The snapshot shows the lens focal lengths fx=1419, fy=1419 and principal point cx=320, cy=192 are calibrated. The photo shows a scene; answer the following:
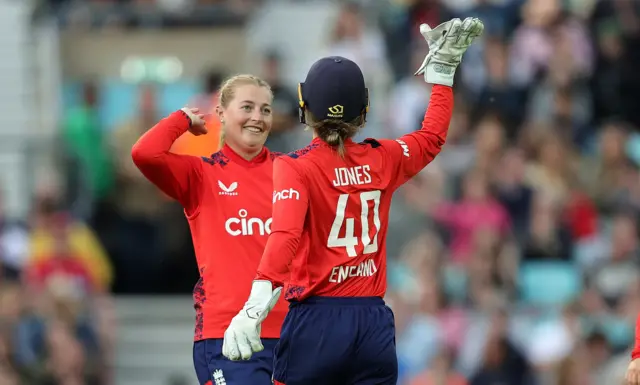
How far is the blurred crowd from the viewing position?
40.0 feet

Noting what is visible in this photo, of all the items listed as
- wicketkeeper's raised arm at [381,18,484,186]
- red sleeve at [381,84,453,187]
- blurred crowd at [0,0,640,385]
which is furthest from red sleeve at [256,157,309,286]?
blurred crowd at [0,0,640,385]

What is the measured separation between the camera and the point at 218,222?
6750 millimetres

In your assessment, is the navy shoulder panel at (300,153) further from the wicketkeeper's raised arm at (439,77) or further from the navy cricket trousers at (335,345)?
the navy cricket trousers at (335,345)

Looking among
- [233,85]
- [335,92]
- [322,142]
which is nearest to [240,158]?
[233,85]

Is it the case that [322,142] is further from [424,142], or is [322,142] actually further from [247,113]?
[247,113]

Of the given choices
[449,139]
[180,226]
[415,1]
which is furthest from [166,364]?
[415,1]

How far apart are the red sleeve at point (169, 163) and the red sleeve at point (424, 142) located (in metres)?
1.04

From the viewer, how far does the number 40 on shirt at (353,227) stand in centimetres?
596

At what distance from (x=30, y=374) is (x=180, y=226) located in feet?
7.59

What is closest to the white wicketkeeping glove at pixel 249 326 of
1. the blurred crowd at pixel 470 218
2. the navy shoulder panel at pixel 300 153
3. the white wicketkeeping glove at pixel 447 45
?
the navy shoulder panel at pixel 300 153

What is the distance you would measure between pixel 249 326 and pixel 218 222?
3.79ft

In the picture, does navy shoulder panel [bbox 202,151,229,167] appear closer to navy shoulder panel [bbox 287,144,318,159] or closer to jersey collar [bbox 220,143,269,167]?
jersey collar [bbox 220,143,269,167]

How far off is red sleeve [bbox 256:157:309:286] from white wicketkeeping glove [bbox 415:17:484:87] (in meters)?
0.93

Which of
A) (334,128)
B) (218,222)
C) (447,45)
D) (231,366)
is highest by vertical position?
(447,45)
